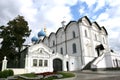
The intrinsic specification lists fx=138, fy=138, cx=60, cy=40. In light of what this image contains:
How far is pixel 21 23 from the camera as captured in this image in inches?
1257

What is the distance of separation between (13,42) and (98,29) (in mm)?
26323

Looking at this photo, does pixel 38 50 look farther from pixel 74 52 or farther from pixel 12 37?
pixel 74 52

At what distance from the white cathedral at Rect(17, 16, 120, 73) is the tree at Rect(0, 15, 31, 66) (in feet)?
8.64

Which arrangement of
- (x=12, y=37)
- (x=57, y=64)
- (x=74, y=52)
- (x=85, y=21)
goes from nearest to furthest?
(x=12, y=37), (x=57, y=64), (x=74, y=52), (x=85, y=21)

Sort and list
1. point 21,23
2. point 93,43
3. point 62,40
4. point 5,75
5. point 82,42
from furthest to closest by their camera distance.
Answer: point 62,40 → point 93,43 → point 82,42 → point 21,23 → point 5,75

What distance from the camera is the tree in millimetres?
29750

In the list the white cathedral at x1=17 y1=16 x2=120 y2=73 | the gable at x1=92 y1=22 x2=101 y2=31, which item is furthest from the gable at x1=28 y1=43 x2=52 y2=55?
the gable at x1=92 y1=22 x2=101 y2=31

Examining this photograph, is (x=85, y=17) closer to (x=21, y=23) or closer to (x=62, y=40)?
(x=62, y=40)

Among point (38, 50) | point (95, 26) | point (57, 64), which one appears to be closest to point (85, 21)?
point (95, 26)

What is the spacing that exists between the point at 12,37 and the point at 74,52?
1657 centimetres

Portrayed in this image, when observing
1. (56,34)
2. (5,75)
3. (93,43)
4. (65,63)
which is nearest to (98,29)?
(93,43)

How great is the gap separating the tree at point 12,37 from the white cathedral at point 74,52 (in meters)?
2.63

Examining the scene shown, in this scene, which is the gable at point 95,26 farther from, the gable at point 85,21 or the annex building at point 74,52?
the gable at point 85,21

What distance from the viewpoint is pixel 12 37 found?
30.5m
